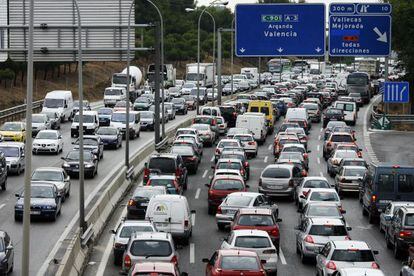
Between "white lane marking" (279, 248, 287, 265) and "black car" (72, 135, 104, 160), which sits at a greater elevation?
"black car" (72, 135, 104, 160)

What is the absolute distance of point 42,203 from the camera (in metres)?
A: 34.8

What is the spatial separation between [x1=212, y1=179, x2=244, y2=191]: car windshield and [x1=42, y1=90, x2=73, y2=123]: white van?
35.0m

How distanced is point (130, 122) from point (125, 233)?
37.2 metres

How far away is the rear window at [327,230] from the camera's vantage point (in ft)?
92.1

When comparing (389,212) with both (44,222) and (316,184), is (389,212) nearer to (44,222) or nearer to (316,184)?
(316,184)

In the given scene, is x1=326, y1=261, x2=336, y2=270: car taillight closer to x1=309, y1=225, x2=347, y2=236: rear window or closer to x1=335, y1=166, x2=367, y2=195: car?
x1=309, y1=225, x2=347, y2=236: rear window

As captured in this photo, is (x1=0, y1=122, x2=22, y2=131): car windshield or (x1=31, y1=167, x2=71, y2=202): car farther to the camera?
(x1=0, y1=122, x2=22, y2=131): car windshield

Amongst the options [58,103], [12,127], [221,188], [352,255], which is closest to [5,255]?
[352,255]

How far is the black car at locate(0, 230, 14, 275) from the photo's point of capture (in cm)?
2477

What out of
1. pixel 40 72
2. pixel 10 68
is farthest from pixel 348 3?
pixel 40 72

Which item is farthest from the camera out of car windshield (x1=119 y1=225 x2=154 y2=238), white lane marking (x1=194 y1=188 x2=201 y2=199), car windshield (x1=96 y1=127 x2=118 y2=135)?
car windshield (x1=96 y1=127 x2=118 y2=135)

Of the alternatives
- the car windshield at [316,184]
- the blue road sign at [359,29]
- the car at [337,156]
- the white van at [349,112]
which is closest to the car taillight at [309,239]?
the car windshield at [316,184]

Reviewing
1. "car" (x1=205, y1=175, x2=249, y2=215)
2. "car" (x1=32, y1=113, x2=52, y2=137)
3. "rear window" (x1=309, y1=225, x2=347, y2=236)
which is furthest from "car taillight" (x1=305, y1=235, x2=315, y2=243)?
"car" (x1=32, y1=113, x2=52, y2=137)

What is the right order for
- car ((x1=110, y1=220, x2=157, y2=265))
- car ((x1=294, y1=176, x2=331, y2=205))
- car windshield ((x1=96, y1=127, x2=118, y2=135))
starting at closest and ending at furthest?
car ((x1=110, y1=220, x2=157, y2=265)) → car ((x1=294, y1=176, x2=331, y2=205)) → car windshield ((x1=96, y1=127, x2=118, y2=135))
